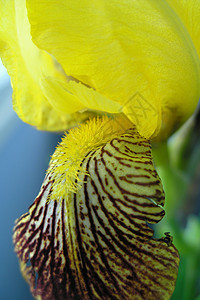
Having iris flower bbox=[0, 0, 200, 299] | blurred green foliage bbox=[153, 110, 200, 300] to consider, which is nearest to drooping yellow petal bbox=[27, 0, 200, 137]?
iris flower bbox=[0, 0, 200, 299]

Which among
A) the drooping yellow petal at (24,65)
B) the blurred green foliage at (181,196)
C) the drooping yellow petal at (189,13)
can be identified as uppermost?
the drooping yellow petal at (24,65)

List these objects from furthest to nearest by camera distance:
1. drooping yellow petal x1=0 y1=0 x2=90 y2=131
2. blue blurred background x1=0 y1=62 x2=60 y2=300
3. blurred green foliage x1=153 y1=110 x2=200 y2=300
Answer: blue blurred background x1=0 y1=62 x2=60 y2=300 < blurred green foliage x1=153 y1=110 x2=200 y2=300 < drooping yellow petal x1=0 y1=0 x2=90 y2=131

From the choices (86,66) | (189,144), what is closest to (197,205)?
(189,144)

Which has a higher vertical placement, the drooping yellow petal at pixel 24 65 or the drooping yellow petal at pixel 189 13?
the drooping yellow petal at pixel 24 65

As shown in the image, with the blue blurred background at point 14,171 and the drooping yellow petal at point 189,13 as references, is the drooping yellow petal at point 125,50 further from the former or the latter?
the blue blurred background at point 14,171

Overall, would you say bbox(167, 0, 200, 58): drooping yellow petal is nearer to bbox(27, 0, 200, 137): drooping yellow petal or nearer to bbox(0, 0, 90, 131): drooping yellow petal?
bbox(27, 0, 200, 137): drooping yellow petal

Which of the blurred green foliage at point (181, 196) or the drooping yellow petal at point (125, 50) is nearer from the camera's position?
the drooping yellow petal at point (125, 50)

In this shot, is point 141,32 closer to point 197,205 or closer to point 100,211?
point 100,211

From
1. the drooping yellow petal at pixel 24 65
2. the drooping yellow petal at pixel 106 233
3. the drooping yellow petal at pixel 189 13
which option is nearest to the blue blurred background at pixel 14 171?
the drooping yellow petal at pixel 24 65
